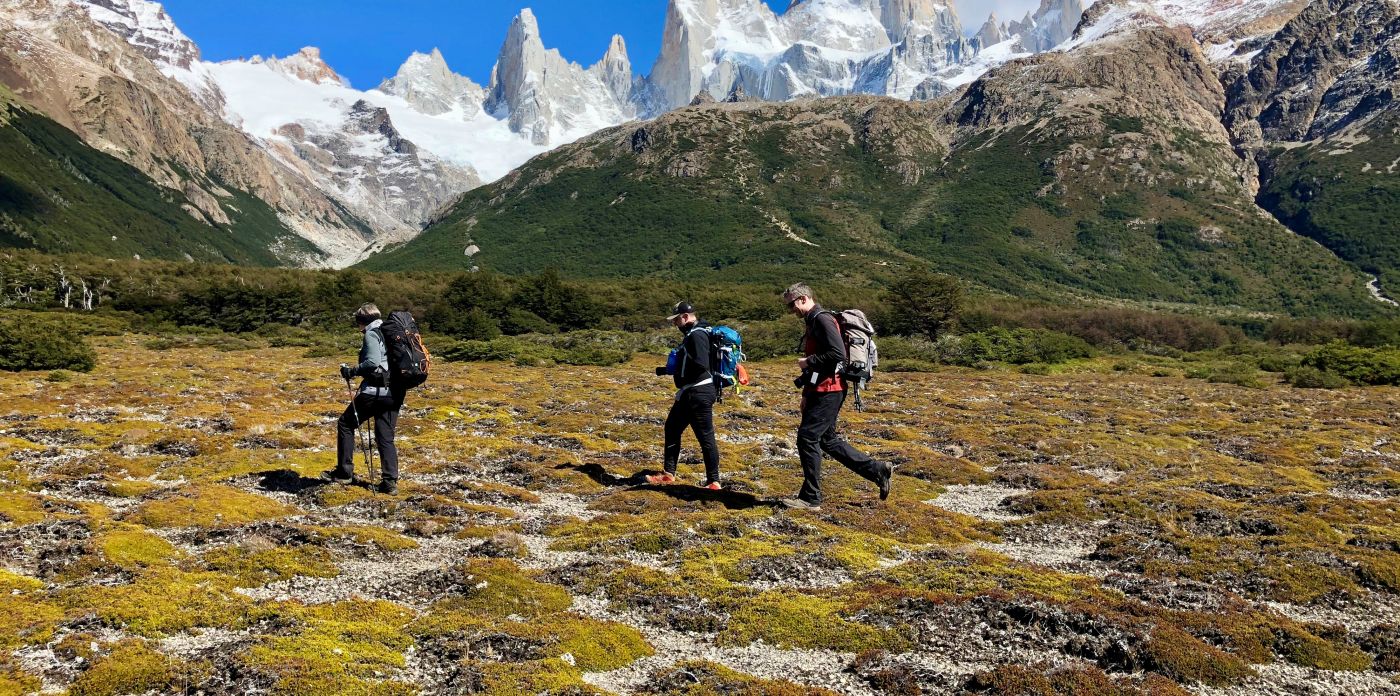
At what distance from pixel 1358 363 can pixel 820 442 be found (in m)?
41.6

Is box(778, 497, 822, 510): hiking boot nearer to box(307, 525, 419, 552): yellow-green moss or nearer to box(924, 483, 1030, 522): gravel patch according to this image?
box(924, 483, 1030, 522): gravel patch

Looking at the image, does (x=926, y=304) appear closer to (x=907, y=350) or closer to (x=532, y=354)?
(x=907, y=350)

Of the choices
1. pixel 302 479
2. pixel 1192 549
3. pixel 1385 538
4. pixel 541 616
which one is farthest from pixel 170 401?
pixel 1385 538

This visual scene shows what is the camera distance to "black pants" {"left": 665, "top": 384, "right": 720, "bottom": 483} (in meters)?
14.8

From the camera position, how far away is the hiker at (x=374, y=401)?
14.1m

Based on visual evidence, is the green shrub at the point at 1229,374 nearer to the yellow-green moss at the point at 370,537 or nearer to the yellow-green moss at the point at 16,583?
the yellow-green moss at the point at 370,537

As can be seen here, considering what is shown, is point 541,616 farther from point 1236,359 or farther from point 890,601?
point 1236,359

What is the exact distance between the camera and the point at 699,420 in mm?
14844

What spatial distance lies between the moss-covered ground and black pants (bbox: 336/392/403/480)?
0.64m

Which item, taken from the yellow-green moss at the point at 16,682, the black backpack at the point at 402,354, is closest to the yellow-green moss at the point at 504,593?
the yellow-green moss at the point at 16,682

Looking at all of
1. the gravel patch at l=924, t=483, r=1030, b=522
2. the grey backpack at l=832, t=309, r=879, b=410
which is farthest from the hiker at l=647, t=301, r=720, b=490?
the gravel patch at l=924, t=483, r=1030, b=522

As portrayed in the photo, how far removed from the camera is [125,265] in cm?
8738

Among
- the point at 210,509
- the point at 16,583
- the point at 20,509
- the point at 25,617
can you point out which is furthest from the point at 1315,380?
the point at 20,509

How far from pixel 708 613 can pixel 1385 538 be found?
36.0 feet
